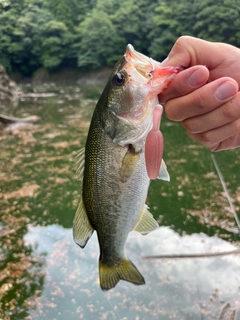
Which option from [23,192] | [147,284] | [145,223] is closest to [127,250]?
[147,284]

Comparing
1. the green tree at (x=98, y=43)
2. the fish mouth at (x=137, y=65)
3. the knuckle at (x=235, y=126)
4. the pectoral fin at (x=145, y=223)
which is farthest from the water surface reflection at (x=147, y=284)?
the green tree at (x=98, y=43)

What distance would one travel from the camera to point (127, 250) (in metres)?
4.28

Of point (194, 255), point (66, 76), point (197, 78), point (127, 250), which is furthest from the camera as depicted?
point (66, 76)

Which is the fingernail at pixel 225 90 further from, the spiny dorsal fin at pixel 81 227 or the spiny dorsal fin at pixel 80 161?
the spiny dorsal fin at pixel 81 227

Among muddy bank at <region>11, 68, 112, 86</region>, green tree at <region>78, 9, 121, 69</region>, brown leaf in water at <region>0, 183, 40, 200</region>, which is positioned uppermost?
brown leaf in water at <region>0, 183, 40, 200</region>

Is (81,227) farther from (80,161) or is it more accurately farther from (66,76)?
(66,76)

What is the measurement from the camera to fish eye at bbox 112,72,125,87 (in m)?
1.48

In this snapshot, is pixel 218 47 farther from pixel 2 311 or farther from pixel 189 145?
pixel 189 145

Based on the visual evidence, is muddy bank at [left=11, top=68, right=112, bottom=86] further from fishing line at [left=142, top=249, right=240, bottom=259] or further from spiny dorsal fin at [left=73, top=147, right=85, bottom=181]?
spiny dorsal fin at [left=73, top=147, right=85, bottom=181]

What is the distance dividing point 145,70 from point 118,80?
5.0 inches

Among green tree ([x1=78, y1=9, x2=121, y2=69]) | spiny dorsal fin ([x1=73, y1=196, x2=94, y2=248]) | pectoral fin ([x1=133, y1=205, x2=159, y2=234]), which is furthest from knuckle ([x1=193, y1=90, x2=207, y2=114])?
green tree ([x1=78, y1=9, x2=121, y2=69])

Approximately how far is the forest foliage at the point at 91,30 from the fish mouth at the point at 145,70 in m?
30.1

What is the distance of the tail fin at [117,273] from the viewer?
1.78 m

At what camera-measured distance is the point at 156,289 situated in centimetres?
365
